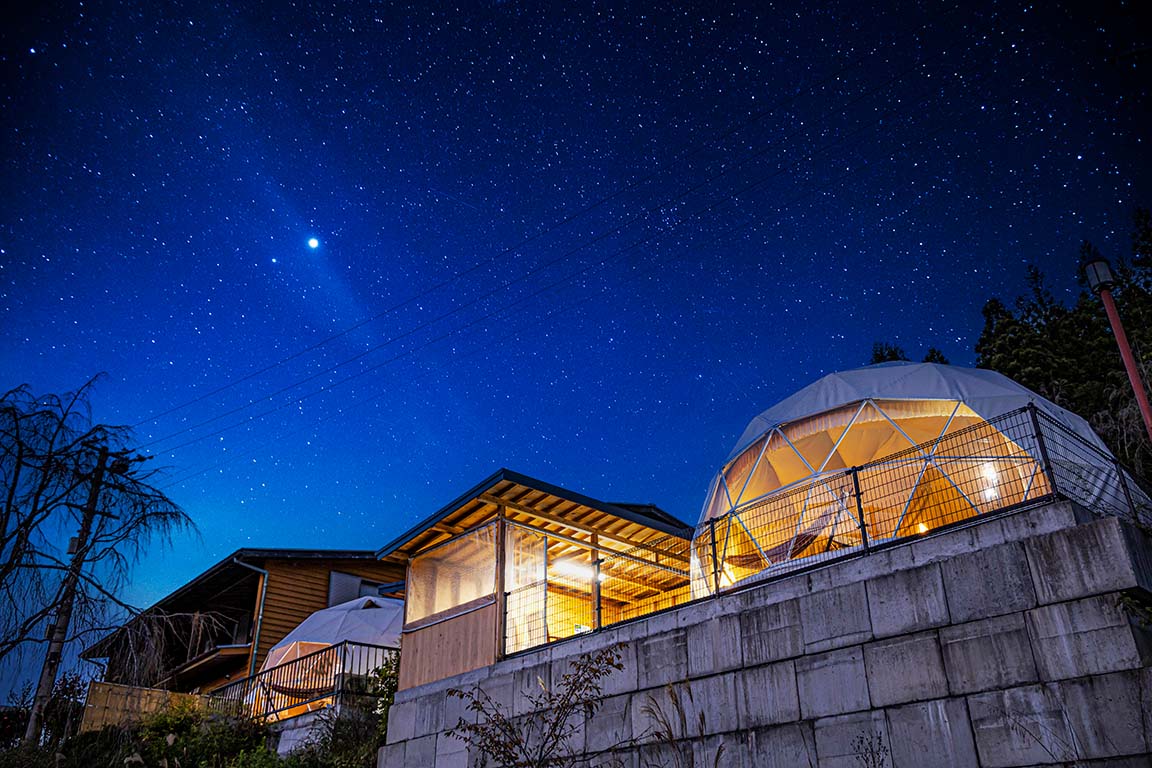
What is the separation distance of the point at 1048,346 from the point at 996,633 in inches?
835

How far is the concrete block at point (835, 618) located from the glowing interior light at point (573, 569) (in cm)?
686

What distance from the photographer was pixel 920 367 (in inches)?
542

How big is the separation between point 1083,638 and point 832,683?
7.54 ft

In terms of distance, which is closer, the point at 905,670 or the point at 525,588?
the point at 905,670

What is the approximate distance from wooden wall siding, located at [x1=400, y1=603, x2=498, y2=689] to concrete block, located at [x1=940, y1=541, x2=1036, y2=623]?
23.4 ft

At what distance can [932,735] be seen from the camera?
734 centimetres

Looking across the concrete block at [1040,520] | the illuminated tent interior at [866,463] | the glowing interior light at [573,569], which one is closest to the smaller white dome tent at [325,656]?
the glowing interior light at [573,569]

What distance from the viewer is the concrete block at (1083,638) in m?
6.59

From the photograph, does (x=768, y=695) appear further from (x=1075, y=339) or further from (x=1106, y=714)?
(x=1075, y=339)

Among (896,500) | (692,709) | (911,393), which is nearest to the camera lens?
(692,709)

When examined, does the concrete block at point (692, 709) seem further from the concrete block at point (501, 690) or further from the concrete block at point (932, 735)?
the concrete block at point (501, 690)

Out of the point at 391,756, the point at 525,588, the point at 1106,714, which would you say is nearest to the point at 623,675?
the point at 525,588

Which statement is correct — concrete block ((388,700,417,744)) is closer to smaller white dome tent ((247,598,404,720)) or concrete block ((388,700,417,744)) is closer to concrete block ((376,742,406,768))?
concrete block ((376,742,406,768))

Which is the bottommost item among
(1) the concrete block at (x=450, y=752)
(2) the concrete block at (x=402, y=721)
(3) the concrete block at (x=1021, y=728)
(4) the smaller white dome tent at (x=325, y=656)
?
(3) the concrete block at (x=1021, y=728)
